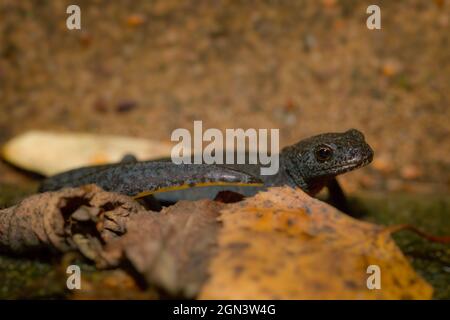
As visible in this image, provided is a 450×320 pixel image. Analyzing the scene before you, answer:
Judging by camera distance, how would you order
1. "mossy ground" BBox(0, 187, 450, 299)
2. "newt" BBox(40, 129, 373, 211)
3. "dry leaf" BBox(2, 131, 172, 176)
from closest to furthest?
1. "mossy ground" BBox(0, 187, 450, 299)
2. "newt" BBox(40, 129, 373, 211)
3. "dry leaf" BBox(2, 131, 172, 176)

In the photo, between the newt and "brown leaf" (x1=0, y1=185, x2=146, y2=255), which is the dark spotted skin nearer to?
the newt

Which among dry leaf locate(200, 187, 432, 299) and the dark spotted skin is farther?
the dark spotted skin

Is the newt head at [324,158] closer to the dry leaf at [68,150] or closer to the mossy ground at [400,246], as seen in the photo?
the mossy ground at [400,246]

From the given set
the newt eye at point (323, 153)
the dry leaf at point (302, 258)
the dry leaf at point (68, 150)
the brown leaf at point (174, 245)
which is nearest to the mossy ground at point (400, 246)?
the brown leaf at point (174, 245)

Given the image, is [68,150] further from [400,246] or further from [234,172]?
[400,246]

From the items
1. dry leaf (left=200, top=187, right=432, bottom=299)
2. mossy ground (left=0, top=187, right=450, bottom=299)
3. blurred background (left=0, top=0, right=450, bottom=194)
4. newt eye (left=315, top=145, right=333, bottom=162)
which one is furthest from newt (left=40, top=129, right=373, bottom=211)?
blurred background (left=0, top=0, right=450, bottom=194)

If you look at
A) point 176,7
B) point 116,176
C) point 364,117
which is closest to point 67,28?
point 176,7

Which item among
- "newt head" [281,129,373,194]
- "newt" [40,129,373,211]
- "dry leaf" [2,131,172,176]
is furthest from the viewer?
"dry leaf" [2,131,172,176]
